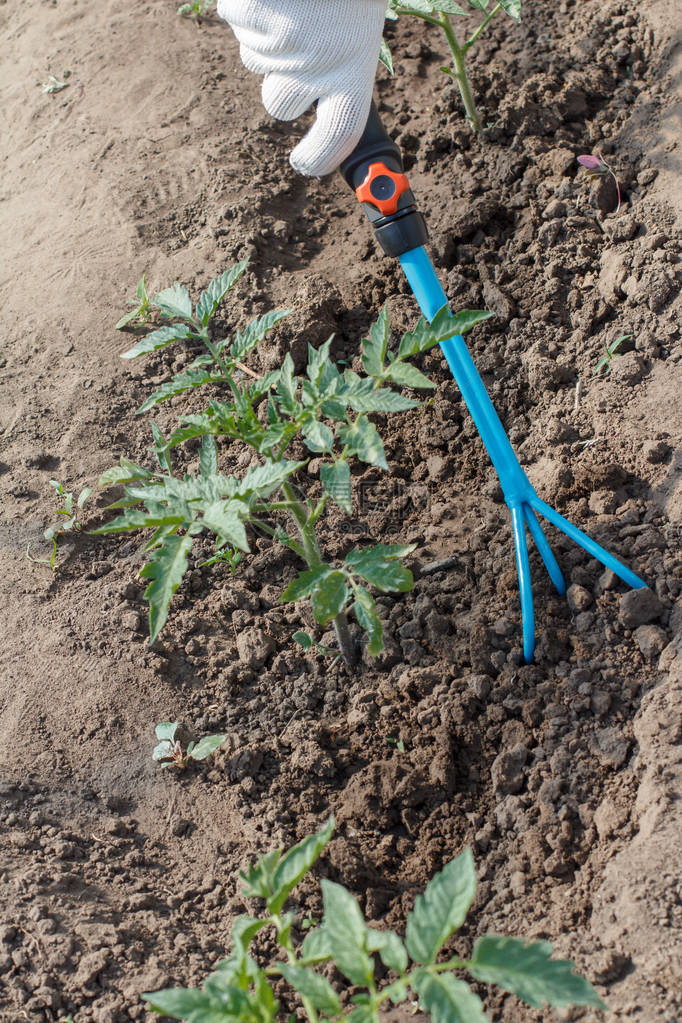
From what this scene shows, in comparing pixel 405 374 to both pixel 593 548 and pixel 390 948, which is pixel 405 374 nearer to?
pixel 593 548

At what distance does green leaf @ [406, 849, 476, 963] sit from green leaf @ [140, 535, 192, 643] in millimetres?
568

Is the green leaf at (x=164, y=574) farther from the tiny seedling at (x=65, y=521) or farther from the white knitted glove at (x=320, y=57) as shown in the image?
the white knitted glove at (x=320, y=57)

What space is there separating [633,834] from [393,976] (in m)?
0.53

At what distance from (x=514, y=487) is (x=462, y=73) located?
160cm

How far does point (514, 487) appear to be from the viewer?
208cm

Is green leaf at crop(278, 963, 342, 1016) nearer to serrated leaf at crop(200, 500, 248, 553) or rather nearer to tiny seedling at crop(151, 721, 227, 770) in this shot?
serrated leaf at crop(200, 500, 248, 553)

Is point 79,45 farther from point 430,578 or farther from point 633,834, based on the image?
point 633,834

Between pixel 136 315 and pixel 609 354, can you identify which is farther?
pixel 136 315

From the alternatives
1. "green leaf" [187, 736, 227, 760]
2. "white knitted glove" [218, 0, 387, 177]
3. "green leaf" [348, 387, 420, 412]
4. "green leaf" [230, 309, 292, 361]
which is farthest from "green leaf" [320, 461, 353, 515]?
"white knitted glove" [218, 0, 387, 177]

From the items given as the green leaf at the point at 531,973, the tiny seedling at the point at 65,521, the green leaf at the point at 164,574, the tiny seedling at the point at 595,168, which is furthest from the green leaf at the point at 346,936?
the tiny seedling at the point at 595,168

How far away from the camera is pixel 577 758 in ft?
6.05

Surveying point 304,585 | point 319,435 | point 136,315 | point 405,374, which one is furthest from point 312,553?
point 136,315

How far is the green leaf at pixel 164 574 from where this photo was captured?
1.43 meters

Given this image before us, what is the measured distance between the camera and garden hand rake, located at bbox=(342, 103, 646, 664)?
2000 mm
